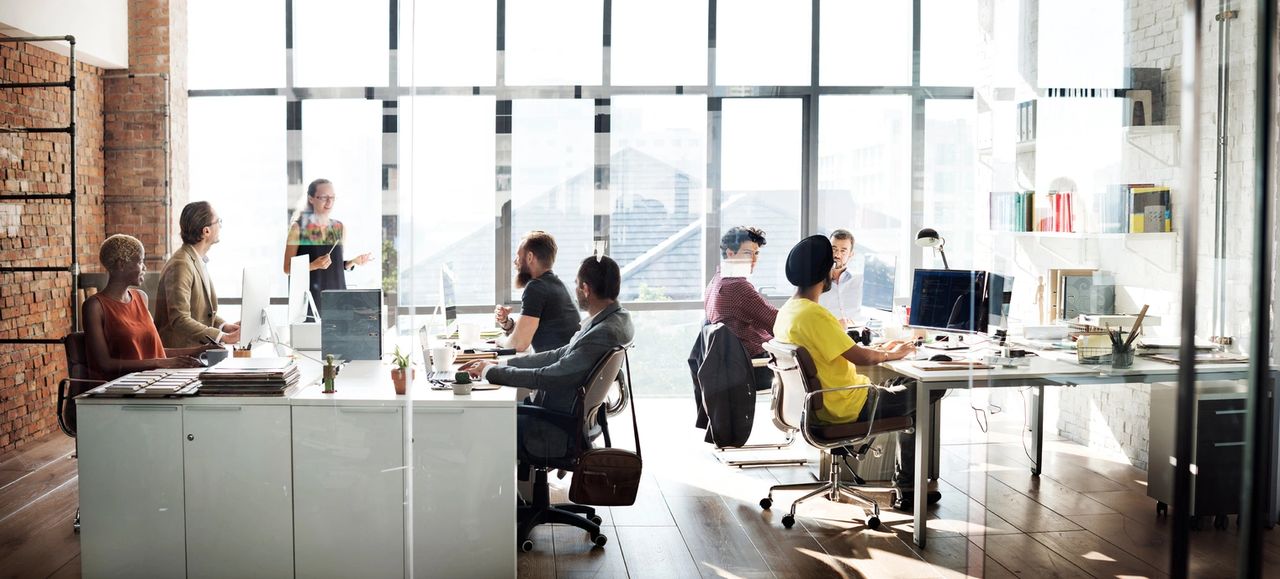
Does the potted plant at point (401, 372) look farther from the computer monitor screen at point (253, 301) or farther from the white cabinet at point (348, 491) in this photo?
the computer monitor screen at point (253, 301)

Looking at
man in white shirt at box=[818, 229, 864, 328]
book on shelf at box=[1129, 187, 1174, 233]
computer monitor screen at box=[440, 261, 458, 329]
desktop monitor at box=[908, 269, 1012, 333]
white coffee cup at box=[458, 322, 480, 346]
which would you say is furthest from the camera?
man in white shirt at box=[818, 229, 864, 328]

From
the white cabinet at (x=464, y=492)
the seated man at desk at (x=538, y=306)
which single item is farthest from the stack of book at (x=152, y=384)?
the seated man at desk at (x=538, y=306)

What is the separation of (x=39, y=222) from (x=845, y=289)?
4132 millimetres

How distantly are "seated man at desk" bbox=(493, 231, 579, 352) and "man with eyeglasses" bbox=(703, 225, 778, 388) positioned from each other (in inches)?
34.6

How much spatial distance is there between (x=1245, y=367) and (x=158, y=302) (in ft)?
10.3

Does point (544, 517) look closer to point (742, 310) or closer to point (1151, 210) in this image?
point (742, 310)

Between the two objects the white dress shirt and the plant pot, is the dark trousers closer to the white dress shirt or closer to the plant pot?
the white dress shirt

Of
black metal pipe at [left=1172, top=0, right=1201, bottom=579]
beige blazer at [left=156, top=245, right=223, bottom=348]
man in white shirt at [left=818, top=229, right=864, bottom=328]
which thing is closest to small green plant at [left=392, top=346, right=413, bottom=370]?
beige blazer at [left=156, top=245, right=223, bottom=348]

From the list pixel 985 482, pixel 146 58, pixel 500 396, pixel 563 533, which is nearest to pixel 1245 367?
pixel 985 482

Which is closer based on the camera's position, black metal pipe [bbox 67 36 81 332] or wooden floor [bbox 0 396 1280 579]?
black metal pipe [bbox 67 36 81 332]

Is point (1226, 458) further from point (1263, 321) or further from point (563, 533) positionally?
point (563, 533)

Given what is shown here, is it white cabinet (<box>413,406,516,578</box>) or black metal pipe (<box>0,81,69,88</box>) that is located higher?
black metal pipe (<box>0,81,69,88</box>)

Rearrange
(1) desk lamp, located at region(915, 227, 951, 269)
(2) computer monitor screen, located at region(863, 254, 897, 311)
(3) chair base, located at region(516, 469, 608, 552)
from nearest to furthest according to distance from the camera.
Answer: (3) chair base, located at region(516, 469, 608, 552), (1) desk lamp, located at region(915, 227, 951, 269), (2) computer monitor screen, located at region(863, 254, 897, 311)

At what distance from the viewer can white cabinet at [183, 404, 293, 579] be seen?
10.0ft
